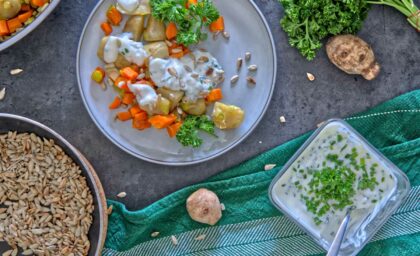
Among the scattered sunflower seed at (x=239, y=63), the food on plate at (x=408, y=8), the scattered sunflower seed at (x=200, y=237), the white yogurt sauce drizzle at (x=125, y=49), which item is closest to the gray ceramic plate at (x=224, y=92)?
the scattered sunflower seed at (x=239, y=63)

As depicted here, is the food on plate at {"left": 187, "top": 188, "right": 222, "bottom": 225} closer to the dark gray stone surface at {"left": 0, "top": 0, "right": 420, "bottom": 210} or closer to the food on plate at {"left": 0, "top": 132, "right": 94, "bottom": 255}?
the dark gray stone surface at {"left": 0, "top": 0, "right": 420, "bottom": 210}

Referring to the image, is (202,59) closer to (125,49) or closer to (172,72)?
(172,72)

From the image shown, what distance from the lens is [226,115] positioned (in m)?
2.75

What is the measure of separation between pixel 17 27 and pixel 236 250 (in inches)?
55.9

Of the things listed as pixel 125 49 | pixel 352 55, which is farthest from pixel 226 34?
pixel 352 55

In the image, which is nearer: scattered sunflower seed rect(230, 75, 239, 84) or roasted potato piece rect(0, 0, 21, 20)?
roasted potato piece rect(0, 0, 21, 20)

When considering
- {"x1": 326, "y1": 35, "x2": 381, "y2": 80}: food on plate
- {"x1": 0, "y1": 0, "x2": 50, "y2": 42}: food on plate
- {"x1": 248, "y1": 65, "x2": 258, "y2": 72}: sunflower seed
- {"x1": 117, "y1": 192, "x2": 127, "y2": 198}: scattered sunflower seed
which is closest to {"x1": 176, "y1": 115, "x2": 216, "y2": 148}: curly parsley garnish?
{"x1": 248, "y1": 65, "x2": 258, "y2": 72}: sunflower seed

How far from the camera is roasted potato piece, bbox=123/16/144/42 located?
2.72 meters

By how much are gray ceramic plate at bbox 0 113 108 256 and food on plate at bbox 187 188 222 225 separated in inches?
15.5

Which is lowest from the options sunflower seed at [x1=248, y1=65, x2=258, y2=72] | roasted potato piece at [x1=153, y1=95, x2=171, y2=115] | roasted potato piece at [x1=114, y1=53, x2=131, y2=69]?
roasted potato piece at [x1=153, y1=95, x2=171, y2=115]

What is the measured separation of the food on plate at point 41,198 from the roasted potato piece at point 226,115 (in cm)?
67

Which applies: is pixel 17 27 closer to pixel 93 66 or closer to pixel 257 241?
pixel 93 66

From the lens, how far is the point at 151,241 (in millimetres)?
2912

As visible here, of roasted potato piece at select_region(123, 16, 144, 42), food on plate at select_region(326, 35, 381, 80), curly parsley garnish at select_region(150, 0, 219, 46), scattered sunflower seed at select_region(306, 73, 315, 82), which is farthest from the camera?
scattered sunflower seed at select_region(306, 73, 315, 82)
